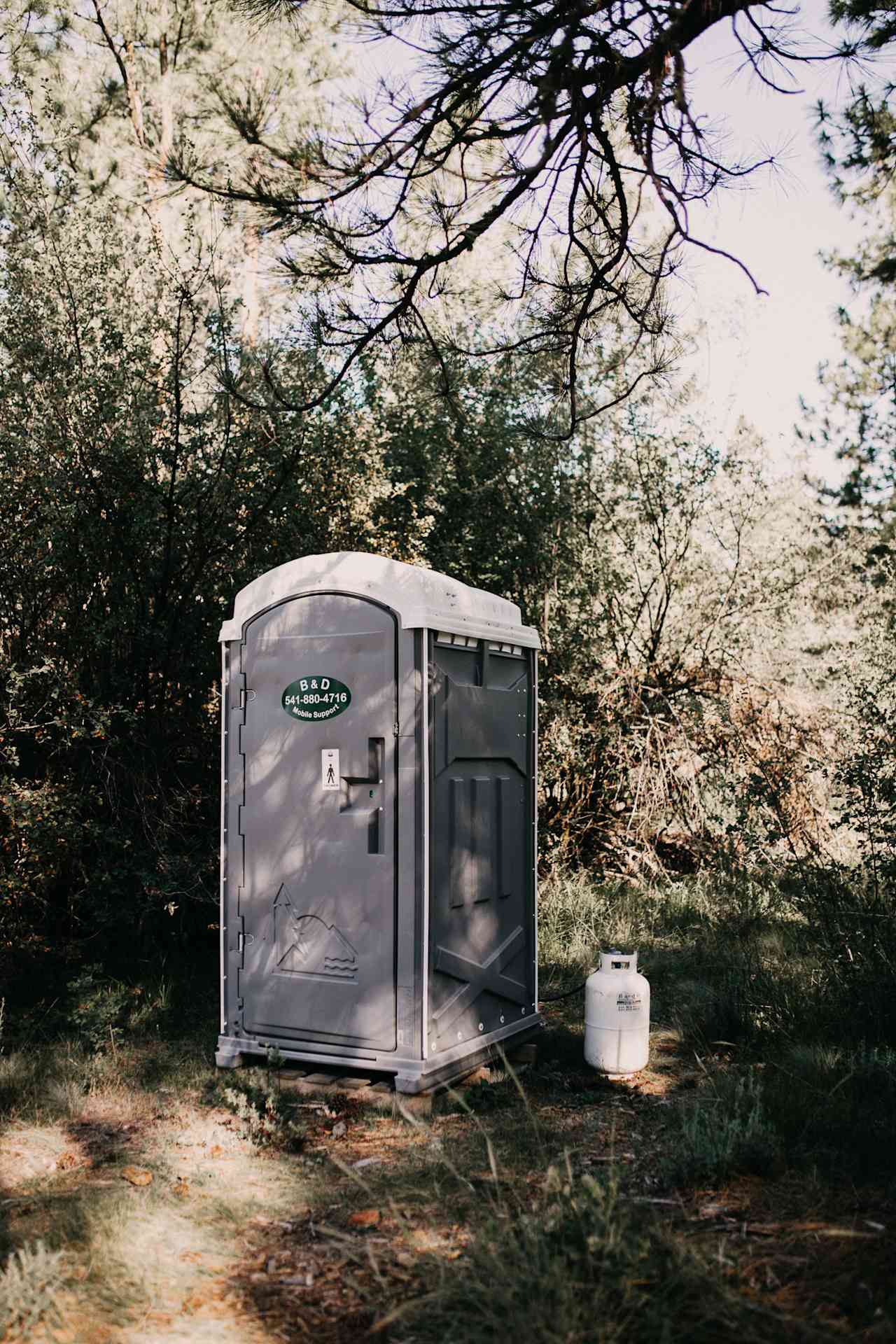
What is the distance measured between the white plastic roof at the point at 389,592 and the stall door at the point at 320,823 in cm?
6

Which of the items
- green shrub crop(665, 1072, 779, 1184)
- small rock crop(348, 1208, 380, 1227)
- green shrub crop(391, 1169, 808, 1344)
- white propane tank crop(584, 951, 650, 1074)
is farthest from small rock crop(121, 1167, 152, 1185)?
white propane tank crop(584, 951, 650, 1074)

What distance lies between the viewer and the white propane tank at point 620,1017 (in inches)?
181

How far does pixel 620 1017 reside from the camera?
461 cm

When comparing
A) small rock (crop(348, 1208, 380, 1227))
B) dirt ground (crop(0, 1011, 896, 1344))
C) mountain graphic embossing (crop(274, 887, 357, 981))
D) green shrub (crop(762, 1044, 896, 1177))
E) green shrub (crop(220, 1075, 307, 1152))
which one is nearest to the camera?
dirt ground (crop(0, 1011, 896, 1344))

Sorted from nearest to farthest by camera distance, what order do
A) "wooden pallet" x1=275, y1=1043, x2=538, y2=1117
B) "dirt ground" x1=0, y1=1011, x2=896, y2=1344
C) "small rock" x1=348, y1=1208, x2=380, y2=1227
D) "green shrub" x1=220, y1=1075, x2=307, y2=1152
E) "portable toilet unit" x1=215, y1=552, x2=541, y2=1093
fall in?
"dirt ground" x1=0, y1=1011, x2=896, y2=1344, "small rock" x1=348, y1=1208, x2=380, y2=1227, "green shrub" x1=220, y1=1075, x2=307, y2=1152, "wooden pallet" x1=275, y1=1043, x2=538, y2=1117, "portable toilet unit" x1=215, y1=552, x2=541, y2=1093

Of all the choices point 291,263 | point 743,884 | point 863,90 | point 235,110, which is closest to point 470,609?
point 291,263

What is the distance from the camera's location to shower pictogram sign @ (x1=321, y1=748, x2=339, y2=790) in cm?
445

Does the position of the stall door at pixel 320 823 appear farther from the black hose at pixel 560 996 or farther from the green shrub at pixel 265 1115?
the black hose at pixel 560 996

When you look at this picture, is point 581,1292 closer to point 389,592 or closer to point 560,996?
point 389,592

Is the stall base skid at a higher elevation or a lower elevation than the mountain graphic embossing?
lower

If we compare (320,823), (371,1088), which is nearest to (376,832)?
(320,823)

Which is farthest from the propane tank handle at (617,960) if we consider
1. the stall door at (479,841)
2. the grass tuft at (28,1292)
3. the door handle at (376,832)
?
the grass tuft at (28,1292)

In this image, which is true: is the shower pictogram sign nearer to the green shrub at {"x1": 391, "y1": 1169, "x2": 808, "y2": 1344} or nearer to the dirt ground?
the dirt ground

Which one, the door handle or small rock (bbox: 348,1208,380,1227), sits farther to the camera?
the door handle
